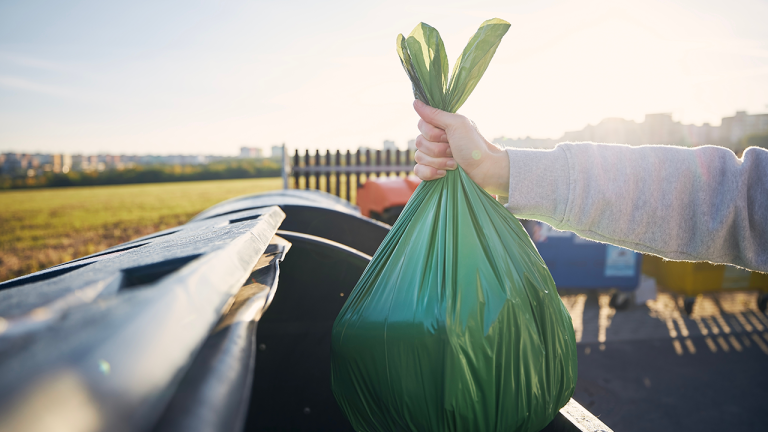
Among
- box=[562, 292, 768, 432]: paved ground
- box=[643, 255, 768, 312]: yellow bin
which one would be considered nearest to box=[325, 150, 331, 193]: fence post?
box=[562, 292, 768, 432]: paved ground

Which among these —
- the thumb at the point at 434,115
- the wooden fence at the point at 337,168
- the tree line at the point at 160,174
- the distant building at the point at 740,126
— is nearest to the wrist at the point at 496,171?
the thumb at the point at 434,115

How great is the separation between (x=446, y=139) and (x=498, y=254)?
37cm

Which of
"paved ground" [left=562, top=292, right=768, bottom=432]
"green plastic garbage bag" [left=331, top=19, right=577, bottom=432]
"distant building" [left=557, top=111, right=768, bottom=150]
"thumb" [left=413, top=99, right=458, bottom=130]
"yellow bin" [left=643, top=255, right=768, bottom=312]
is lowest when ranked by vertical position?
"paved ground" [left=562, top=292, right=768, bottom=432]

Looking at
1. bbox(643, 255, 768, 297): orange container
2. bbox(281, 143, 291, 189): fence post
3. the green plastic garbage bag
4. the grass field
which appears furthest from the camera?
bbox(281, 143, 291, 189): fence post

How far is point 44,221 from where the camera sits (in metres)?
11.1

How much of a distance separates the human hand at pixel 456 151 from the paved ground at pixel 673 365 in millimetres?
2298

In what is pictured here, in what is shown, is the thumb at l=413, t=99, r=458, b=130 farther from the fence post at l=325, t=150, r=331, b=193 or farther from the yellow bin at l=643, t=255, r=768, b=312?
the fence post at l=325, t=150, r=331, b=193

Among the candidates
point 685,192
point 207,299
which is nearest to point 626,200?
point 685,192

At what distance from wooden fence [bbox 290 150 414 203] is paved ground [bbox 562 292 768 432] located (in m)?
4.10

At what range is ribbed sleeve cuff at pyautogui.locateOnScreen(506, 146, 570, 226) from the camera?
1.14 metres

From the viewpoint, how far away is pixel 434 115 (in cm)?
108

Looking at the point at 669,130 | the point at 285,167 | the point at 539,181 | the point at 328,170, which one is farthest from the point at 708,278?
the point at 669,130

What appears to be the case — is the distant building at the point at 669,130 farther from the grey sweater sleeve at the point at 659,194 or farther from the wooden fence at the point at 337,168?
the wooden fence at the point at 337,168

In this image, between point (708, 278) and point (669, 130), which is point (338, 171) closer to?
point (708, 278)
